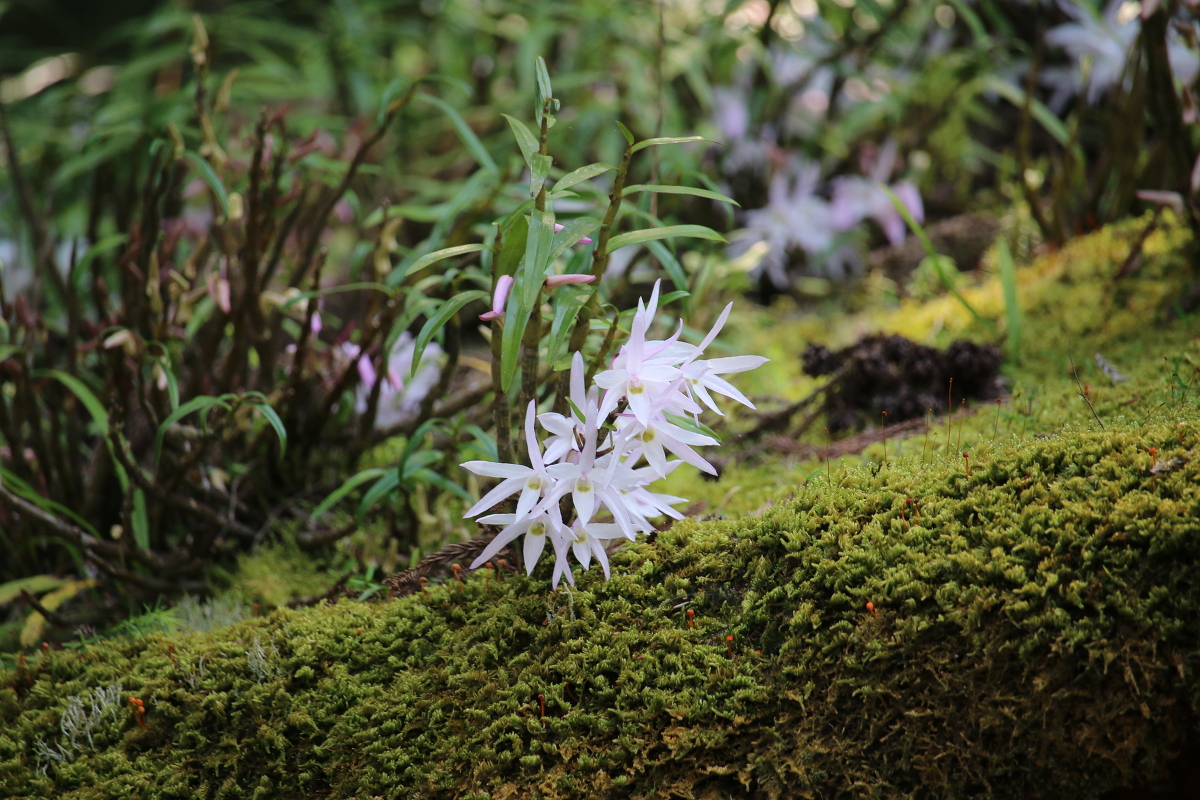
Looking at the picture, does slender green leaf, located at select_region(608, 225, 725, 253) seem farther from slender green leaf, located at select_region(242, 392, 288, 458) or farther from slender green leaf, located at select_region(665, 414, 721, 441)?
slender green leaf, located at select_region(242, 392, 288, 458)

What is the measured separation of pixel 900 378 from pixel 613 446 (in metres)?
1.15

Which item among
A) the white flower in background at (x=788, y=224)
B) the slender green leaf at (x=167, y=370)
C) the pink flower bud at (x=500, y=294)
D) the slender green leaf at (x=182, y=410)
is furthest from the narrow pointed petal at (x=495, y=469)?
the white flower in background at (x=788, y=224)

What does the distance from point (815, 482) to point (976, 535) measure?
335 mm

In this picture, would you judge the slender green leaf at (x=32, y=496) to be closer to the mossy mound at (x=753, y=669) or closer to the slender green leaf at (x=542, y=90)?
the mossy mound at (x=753, y=669)

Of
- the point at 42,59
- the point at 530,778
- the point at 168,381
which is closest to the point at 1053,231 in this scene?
the point at 530,778

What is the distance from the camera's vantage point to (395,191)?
351 cm

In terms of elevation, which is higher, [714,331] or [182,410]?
[714,331]

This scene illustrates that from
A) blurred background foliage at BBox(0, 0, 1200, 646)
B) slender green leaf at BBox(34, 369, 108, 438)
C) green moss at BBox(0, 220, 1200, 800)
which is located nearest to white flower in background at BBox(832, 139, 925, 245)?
blurred background foliage at BBox(0, 0, 1200, 646)

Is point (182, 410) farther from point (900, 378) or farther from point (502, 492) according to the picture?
point (900, 378)

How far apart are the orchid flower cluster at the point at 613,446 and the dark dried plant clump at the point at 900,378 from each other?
93cm

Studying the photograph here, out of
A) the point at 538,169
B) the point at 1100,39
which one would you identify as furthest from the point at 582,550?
the point at 1100,39

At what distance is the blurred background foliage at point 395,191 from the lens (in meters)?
1.95

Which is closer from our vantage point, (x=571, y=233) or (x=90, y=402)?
(x=571, y=233)

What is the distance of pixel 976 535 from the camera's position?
4.34 ft
